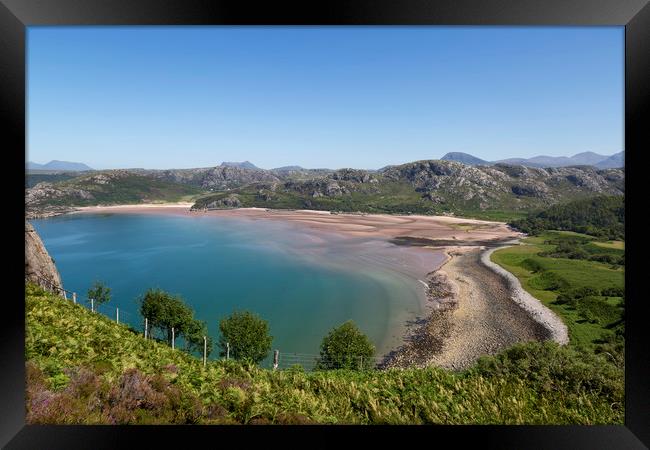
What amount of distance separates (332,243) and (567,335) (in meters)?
32.0

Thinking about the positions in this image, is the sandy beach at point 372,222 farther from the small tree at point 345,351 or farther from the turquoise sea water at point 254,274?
the small tree at point 345,351

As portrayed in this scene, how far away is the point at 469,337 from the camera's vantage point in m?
17.7

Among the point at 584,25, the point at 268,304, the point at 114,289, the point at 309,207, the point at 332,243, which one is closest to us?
the point at 584,25

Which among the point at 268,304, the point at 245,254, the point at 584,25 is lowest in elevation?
the point at 268,304

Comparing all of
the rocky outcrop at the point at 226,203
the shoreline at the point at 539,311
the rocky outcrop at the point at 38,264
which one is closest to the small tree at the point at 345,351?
the rocky outcrop at the point at 38,264

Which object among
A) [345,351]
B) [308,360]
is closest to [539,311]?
[345,351]

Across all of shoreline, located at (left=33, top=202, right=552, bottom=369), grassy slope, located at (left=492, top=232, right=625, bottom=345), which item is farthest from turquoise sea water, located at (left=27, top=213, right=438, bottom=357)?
grassy slope, located at (left=492, top=232, right=625, bottom=345)

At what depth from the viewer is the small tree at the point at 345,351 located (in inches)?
498

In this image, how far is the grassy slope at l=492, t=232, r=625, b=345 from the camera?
19.4 m

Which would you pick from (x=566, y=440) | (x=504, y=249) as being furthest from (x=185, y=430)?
(x=504, y=249)

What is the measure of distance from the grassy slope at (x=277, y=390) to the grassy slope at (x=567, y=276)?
17999mm

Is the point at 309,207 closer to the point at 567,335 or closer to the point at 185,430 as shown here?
the point at 567,335

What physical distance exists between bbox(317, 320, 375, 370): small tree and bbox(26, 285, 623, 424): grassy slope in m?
8.69

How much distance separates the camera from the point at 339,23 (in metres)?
2.48
